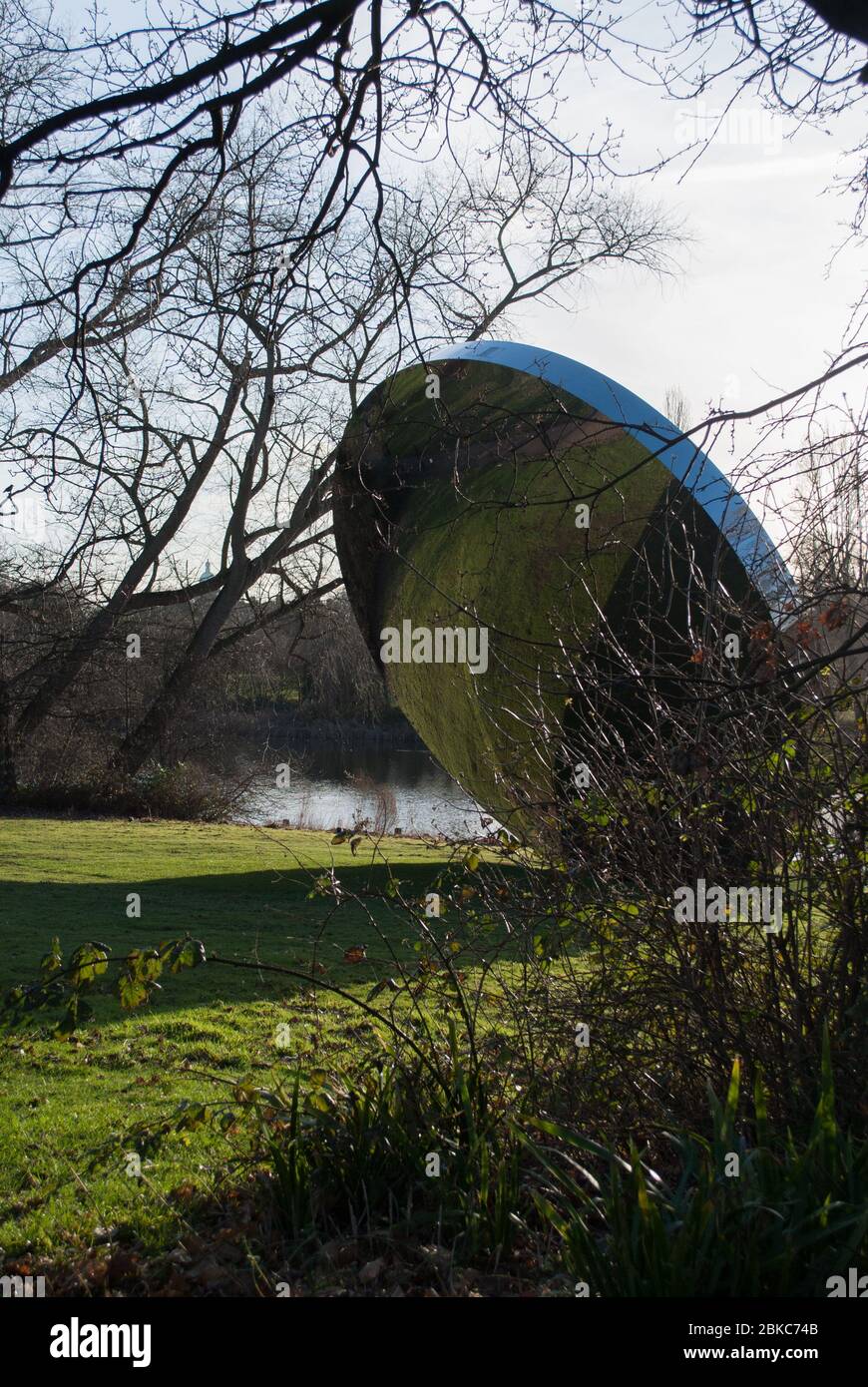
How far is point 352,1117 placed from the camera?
406 centimetres

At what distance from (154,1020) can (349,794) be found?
21732 millimetres

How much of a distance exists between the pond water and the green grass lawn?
7.39 m

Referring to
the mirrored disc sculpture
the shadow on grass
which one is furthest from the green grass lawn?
the mirrored disc sculpture

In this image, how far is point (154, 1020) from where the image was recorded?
7.18 m

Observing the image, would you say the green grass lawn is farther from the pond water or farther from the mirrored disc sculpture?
the pond water

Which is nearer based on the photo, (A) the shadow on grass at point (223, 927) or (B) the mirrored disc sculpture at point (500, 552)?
(A) the shadow on grass at point (223, 927)

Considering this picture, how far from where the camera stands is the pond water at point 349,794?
77.1ft

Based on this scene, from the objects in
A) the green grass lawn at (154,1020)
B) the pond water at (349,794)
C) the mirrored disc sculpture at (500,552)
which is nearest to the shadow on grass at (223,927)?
the green grass lawn at (154,1020)

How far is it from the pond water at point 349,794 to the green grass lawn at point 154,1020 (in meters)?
7.39

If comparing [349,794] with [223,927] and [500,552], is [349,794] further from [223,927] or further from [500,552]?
[223,927]

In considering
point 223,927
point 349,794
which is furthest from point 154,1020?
point 349,794

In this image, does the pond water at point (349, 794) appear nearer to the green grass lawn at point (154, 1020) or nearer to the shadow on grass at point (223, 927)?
the green grass lawn at point (154, 1020)

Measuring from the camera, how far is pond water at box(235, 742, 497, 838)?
23500 mm

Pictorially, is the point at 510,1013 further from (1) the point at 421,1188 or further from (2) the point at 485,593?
(2) the point at 485,593
